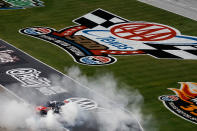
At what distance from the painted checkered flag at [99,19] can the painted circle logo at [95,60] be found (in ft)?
30.4

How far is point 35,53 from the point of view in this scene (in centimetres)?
4012

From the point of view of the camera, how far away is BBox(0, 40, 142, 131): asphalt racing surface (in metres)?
30.8

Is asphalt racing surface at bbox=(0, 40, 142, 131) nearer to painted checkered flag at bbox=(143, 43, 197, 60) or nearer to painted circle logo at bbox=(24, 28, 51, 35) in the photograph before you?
painted circle logo at bbox=(24, 28, 51, 35)

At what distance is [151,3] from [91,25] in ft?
38.8

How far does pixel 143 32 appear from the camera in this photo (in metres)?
47.9

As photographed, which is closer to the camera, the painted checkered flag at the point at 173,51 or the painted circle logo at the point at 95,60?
the painted circle logo at the point at 95,60

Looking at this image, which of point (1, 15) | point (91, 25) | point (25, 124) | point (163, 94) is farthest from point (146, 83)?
point (1, 15)

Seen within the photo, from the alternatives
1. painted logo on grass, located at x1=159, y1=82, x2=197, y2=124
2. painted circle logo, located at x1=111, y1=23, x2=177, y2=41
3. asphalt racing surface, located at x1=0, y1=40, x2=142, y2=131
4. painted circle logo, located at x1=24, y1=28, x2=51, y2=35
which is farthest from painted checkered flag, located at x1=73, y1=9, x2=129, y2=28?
painted logo on grass, located at x1=159, y1=82, x2=197, y2=124

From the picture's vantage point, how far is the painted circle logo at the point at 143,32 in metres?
46.5

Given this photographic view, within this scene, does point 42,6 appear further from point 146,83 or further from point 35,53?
point 146,83

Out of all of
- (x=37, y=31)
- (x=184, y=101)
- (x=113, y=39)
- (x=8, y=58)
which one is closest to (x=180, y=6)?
(x=113, y=39)

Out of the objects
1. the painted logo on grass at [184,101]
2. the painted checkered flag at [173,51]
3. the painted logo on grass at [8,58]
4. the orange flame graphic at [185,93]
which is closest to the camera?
the painted logo on grass at [184,101]

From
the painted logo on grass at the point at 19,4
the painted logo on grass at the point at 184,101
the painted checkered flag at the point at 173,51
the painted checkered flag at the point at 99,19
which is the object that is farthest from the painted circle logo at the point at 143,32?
the painted logo on grass at the point at 184,101

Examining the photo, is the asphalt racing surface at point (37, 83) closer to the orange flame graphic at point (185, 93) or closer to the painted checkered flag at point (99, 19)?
the orange flame graphic at point (185, 93)
